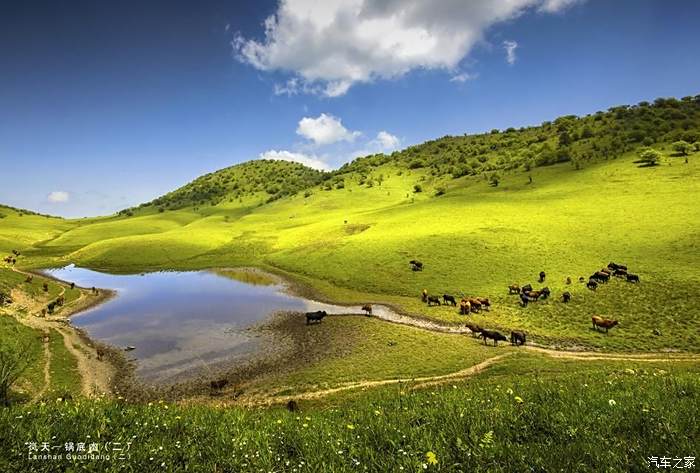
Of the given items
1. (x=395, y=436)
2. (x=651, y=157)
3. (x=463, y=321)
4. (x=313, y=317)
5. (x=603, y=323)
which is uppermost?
(x=651, y=157)

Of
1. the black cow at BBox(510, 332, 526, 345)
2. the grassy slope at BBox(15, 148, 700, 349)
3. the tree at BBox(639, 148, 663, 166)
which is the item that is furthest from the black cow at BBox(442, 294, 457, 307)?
the tree at BBox(639, 148, 663, 166)

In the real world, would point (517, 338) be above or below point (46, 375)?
below

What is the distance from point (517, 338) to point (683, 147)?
92273 millimetres

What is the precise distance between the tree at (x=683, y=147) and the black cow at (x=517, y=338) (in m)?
91.6

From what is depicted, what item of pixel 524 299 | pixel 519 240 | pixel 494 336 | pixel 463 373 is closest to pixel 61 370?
pixel 463 373

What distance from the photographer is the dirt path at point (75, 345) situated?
2707 cm

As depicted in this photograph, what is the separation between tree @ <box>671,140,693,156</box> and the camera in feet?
297

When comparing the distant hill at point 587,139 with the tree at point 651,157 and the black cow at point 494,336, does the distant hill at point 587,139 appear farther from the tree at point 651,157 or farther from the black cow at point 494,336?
the black cow at point 494,336

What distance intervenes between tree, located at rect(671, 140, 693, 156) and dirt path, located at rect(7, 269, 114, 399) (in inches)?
4706

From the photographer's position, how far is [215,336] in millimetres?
37344

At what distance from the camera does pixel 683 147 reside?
297ft

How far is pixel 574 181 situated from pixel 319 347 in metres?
87.3

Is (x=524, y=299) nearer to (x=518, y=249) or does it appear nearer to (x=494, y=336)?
(x=494, y=336)

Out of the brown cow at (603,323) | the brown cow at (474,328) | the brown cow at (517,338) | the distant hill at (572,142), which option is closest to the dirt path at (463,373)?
the brown cow at (517,338)
